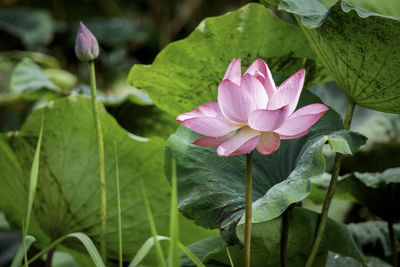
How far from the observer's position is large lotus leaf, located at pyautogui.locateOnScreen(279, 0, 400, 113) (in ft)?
1.86

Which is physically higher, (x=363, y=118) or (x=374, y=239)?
(x=363, y=118)

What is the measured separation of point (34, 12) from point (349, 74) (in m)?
4.00

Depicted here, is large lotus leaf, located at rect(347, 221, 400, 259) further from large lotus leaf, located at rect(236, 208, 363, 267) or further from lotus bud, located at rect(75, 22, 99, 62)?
lotus bud, located at rect(75, 22, 99, 62)

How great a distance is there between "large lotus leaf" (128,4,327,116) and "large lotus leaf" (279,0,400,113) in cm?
13

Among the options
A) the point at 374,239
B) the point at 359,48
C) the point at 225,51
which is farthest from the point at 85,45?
the point at 374,239

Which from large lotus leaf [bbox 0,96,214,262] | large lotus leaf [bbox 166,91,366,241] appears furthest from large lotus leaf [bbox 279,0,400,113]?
large lotus leaf [bbox 0,96,214,262]

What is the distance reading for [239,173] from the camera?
0.68 m

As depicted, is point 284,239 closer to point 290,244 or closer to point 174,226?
point 290,244

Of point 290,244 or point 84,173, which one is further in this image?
point 84,173

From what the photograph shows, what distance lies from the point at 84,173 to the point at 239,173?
0.30 metres

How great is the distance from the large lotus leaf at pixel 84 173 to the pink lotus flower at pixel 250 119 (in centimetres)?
35

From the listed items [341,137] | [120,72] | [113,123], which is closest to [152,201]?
[113,123]

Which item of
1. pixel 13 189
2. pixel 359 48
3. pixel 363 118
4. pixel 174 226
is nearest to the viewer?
pixel 174 226

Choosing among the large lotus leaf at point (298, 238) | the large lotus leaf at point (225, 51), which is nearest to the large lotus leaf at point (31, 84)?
the large lotus leaf at point (225, 51)
